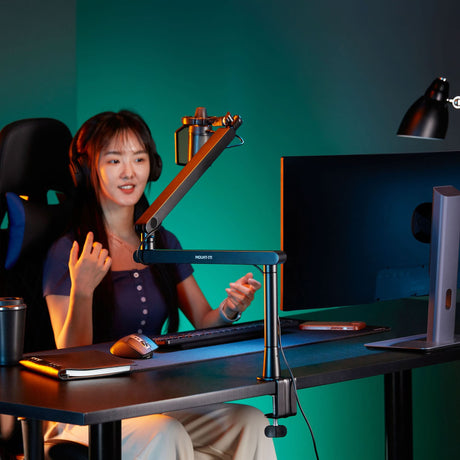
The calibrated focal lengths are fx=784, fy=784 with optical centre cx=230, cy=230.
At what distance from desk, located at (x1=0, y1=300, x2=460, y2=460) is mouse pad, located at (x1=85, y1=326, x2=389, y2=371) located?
0.03 metres

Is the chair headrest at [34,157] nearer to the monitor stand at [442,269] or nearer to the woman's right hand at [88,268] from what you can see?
the woman's right hand at [88,268]

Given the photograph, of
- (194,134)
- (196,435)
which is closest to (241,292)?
(196,435)

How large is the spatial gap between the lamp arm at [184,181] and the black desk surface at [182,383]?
0.97 feet

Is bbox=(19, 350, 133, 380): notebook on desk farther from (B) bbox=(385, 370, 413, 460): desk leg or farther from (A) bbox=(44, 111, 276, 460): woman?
(B) bbox=(385, 370, 413, 460): desk leg

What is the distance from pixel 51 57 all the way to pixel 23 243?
1.26 metres

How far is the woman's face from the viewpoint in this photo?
2.38 metres

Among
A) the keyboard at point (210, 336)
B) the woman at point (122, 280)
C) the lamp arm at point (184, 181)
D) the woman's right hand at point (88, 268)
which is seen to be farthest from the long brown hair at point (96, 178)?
the lamp arm at point (184, 181)

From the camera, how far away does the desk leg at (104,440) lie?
1339 millimetres

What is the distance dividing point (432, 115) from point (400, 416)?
80cm

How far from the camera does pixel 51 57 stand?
10.4 feet

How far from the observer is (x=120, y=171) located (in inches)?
93.7

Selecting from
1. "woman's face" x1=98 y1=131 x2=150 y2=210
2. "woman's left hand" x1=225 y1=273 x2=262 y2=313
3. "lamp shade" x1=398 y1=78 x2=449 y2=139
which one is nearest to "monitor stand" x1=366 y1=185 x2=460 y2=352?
"lamp shade" x1=398 y1=78 x2=449 y2=139

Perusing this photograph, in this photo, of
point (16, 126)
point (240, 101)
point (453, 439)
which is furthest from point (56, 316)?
point (453, 439)

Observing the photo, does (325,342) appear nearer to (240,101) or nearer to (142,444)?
(142,444)
